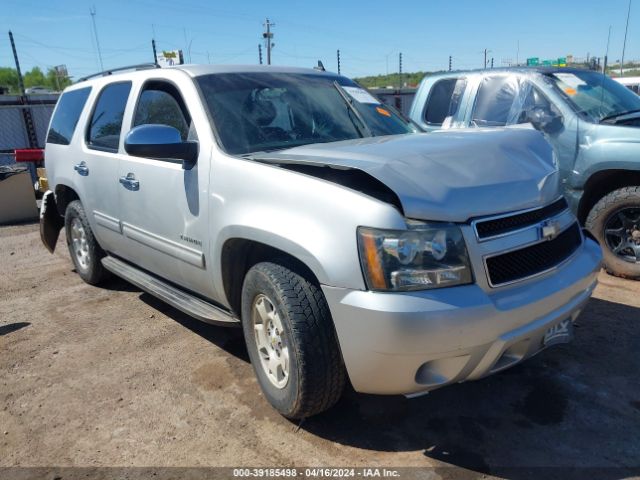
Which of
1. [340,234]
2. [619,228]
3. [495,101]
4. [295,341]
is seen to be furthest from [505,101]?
[295,341]

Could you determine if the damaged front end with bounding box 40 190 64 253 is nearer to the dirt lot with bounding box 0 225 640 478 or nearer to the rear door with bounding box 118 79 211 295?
the dirt lot with bounding box 0 225 640 478

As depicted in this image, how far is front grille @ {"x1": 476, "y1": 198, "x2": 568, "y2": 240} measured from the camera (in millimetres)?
2375

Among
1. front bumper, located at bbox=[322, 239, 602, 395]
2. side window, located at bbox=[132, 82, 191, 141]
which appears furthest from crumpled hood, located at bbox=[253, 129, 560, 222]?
side window, located at bbox=[132, 82, 191, 141]

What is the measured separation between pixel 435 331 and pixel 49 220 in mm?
4921

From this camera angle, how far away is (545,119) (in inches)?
206

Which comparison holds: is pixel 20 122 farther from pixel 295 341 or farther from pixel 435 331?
pixel 435 331

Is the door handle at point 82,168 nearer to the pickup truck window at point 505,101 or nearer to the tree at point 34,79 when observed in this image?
the pickup truck window at point 505,101

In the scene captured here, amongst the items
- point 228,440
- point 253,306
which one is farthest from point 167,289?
point 228,440

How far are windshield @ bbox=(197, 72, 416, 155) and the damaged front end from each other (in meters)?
3.03

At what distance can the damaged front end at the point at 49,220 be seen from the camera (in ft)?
18.4

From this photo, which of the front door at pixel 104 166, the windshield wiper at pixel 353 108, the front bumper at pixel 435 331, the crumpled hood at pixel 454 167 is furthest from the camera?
the front door at pixel 104 166

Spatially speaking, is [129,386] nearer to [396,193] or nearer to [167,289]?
[167,289]

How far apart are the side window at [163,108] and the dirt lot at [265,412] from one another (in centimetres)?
159

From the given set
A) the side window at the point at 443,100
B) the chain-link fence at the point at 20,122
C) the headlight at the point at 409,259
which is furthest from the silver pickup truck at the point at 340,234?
the chain-link fence at the point at 20,122
